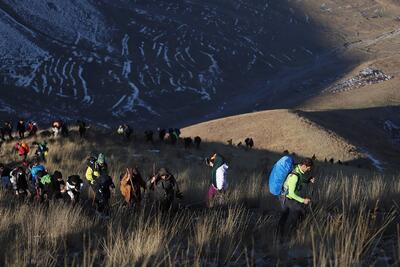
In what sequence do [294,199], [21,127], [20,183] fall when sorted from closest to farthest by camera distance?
[294,199] < [20,183] < [21,127]

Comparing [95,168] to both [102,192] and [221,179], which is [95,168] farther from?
[221,179]

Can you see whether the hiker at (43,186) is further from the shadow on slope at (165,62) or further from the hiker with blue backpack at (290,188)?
the shadow on slope at (165,62)

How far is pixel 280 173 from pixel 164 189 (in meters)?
2.98

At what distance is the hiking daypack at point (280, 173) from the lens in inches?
300

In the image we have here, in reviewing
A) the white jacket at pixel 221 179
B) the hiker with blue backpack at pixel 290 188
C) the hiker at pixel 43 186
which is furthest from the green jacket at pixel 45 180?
the hiker with blue backpack at pixel 290 188

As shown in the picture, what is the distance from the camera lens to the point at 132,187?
33.5ft

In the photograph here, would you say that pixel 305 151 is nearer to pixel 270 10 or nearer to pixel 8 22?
pixel 8 22

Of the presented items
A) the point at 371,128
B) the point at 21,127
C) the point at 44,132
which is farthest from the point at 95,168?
the point at 371,128

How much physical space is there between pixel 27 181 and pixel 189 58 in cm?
8060

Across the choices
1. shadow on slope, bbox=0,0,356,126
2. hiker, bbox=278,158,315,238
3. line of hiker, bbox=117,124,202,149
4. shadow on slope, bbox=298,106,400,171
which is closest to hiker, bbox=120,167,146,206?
hiker, bbox=278,158,315,238

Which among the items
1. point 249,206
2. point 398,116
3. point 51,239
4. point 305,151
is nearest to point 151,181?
point 249,206

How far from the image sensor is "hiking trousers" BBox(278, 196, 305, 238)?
7027mm

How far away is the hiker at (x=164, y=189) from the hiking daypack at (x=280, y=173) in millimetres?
2420

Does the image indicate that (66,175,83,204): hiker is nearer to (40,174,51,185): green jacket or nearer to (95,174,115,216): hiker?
(40,174,51,185): green jacket
